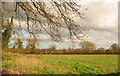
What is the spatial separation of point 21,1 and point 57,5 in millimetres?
1537

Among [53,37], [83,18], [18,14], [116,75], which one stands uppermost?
[18,14]

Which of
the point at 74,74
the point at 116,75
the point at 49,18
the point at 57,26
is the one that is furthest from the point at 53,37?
the point at 116,75

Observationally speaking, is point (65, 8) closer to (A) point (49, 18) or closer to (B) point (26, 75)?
(A) point (49, 18)

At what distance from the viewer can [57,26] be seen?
428 cm

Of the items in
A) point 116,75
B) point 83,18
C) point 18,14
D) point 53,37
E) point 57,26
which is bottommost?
point 116,75

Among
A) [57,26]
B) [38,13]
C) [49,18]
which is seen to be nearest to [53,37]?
[57,26]

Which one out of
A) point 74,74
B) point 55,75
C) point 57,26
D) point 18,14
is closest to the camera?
point 57,26

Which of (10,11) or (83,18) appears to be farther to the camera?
(10,11)

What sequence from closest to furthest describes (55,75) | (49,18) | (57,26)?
(49,18) < (57,26) < (55,75)

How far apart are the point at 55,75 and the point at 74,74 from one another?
1347mm

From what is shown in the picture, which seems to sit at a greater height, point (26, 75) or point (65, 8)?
point (65, 8)

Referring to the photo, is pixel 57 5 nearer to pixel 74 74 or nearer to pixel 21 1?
pixel 21 1

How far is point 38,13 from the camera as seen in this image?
417cm

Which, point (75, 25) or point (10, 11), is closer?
point (75, 25)
